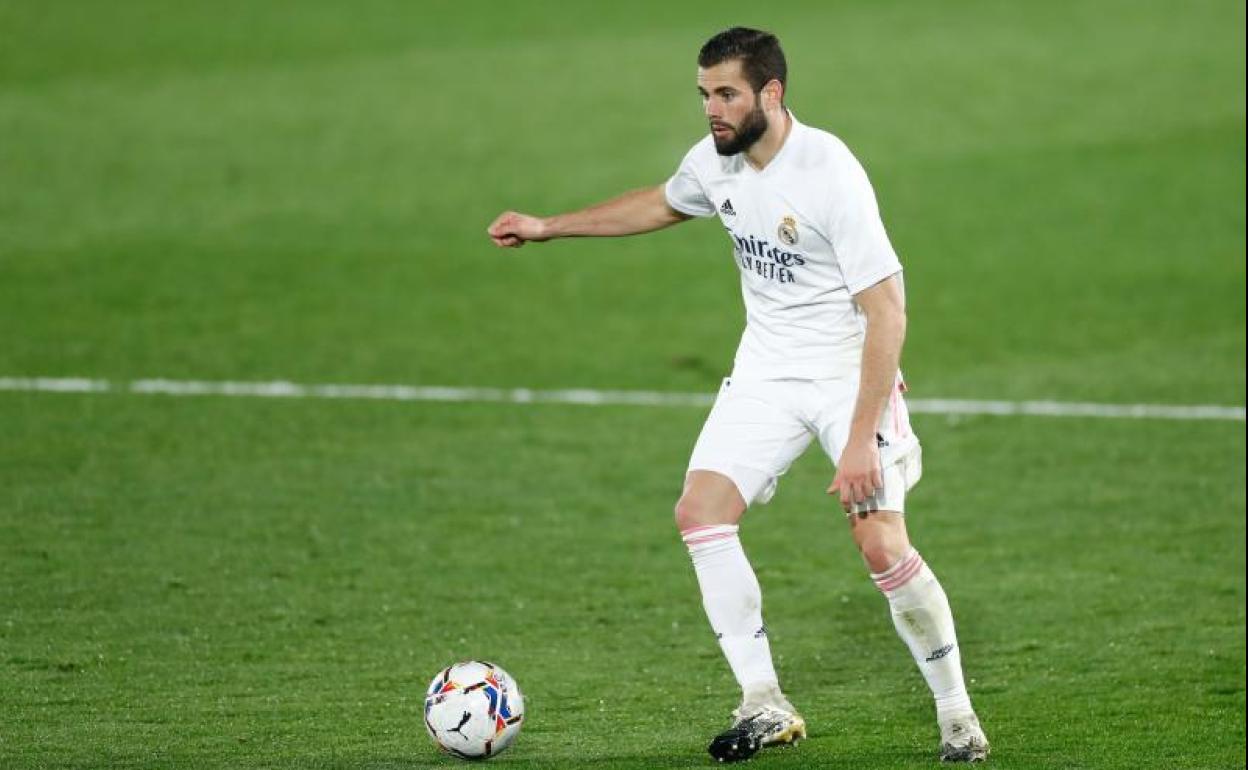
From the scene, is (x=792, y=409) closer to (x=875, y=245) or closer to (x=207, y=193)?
(x=875, y=245)

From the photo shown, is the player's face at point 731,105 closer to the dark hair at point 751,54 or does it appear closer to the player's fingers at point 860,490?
the dark hair at point 751,54

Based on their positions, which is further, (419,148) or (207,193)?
(419,148)

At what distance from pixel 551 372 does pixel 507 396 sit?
769 millimetres

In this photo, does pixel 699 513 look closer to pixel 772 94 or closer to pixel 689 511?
pixel 689 511

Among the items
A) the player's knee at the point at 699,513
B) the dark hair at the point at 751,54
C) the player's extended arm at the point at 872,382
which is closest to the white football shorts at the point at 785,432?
the player's knee at the point at 699,513

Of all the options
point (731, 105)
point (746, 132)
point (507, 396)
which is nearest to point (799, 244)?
point (746, 132)

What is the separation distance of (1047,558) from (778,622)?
1892 mm

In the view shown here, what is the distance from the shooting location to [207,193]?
19375 mm

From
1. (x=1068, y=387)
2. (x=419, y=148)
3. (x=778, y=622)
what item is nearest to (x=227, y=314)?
(x=419, y=148)

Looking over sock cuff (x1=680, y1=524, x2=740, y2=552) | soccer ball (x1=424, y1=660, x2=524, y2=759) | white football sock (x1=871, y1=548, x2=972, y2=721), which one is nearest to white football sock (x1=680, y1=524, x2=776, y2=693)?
sock cuff (x1=680, y1=524, x2=740, y2=552)

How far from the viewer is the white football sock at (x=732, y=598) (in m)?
7.35

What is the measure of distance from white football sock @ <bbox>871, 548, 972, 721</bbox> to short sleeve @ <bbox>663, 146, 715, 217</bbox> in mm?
1533

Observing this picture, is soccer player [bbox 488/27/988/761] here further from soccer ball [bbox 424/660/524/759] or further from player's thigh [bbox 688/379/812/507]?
soccer ball [bbox 424/660/524/759]

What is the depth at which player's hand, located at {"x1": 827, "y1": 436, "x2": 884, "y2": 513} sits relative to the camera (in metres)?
7.04
